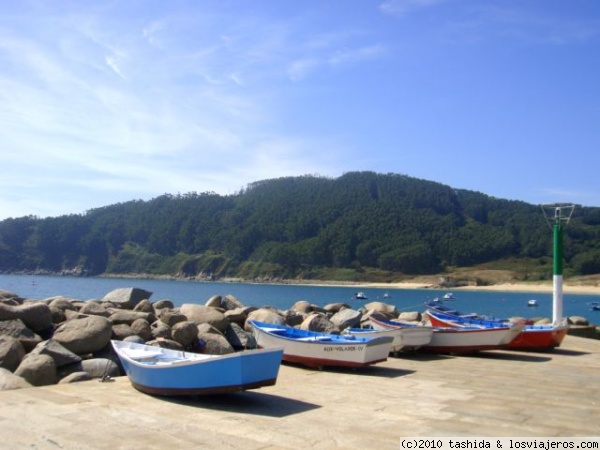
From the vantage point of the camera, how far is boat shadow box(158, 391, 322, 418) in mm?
8977

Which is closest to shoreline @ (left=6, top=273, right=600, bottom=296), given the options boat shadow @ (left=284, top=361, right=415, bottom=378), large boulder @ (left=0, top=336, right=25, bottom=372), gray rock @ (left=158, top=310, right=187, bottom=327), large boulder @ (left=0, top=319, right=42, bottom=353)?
gray rock @ (left=158, top=310, right=187, bottom=327)

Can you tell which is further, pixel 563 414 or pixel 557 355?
pixel 557 355

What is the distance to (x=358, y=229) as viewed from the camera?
173500 millimetres

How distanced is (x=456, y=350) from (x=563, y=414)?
276 inches

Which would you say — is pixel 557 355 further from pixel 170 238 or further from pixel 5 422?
pixel 170 238

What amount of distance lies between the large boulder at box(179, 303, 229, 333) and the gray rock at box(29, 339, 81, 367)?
4.57 m

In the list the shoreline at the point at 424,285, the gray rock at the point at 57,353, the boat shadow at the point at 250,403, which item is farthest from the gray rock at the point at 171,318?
the shoreline at the point at 424,285

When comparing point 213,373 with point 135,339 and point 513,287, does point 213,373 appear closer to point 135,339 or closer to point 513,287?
point 135,339

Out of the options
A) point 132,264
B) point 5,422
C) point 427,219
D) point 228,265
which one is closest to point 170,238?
point 132,264

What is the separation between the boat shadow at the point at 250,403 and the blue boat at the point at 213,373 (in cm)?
23

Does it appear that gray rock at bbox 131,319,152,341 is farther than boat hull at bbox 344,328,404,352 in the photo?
Yes

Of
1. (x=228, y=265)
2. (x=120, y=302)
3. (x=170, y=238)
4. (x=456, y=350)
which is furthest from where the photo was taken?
(x=170, y=238)

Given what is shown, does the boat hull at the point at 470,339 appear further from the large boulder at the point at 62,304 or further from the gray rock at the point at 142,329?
the large boulder at the point at 62,304

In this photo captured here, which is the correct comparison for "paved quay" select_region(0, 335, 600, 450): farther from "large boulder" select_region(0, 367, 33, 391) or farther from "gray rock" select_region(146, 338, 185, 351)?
"gray rock" select_region(146, 338, 185, 351)
